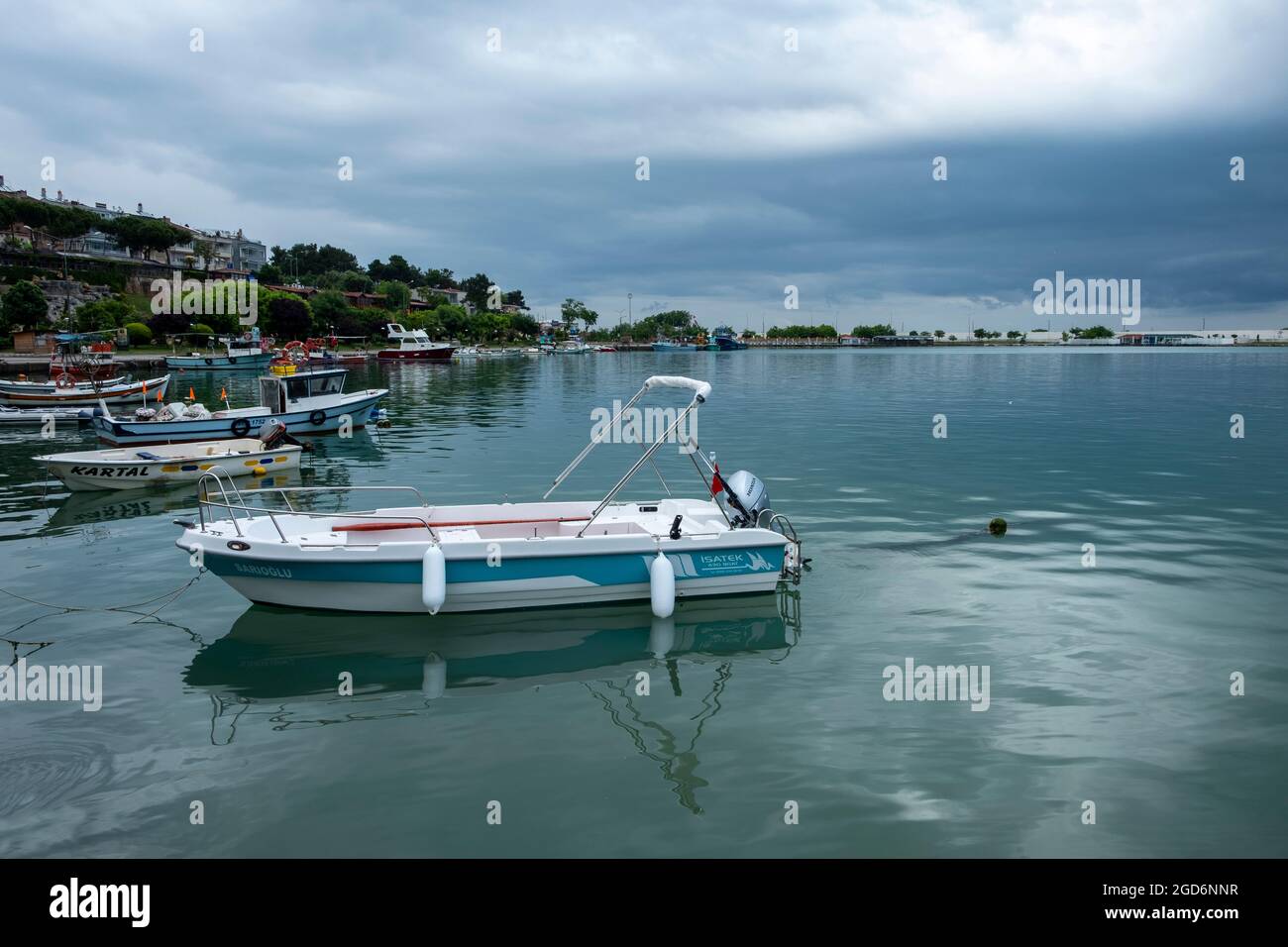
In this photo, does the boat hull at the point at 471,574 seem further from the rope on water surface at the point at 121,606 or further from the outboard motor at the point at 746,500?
the rope on water surface at the point at 121,606

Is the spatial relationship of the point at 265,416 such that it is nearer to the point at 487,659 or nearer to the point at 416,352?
the point at 487,659

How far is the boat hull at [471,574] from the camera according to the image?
12.5 metres

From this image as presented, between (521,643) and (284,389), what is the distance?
26.8 metres

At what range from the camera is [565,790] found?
841 centimetres

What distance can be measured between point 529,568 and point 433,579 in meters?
1.47

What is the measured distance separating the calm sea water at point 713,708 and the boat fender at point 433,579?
65cm

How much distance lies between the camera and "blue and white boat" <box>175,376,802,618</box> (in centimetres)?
1250

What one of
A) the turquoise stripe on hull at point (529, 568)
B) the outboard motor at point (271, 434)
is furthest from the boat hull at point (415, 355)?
the turquoise stripe on hull at point (529, 568)

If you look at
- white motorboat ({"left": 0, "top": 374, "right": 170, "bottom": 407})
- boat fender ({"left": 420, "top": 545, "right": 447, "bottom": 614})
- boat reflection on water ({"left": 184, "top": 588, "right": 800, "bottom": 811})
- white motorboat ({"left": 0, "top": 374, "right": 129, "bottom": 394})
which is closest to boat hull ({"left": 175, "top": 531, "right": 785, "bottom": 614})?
boat fender ({"left": 420, "top": 545, "right": 447, "bottom": 614})

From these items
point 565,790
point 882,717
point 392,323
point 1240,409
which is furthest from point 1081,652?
point 392,323

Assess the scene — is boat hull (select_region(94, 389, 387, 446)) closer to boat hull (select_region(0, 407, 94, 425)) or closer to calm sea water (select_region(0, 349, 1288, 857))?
calm sea water (select_region(0, 349, 1288, 857))

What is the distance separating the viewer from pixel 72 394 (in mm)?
44812

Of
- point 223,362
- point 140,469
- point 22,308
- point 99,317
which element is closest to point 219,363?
point 223,362
